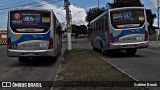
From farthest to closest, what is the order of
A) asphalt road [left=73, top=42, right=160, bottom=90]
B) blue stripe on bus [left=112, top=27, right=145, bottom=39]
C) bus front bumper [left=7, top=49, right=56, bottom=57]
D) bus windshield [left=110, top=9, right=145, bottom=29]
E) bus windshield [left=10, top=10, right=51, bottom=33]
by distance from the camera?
1. bus windshield [left=110, top=9, right=145, bottom=29]
2. blue stripe on bus [left=112, top=27, right=145, bottom=39]
3. bus windshield [left=10, top=10, right=51, bottom=33]
4. bus front bumper [left=7, top=49, right=56, bottom=57]
5. asphalt road [left=73, top=42, right=160, bottom=90]

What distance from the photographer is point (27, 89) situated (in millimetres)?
9969

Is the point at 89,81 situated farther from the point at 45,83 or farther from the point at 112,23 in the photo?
the point at 112,23

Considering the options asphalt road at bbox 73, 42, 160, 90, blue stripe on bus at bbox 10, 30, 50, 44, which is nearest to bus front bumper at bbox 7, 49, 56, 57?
blue stripe on bus at bbox 10, 30, 50, 44

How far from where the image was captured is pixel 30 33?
1736 cm

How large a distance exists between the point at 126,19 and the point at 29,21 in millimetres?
7268

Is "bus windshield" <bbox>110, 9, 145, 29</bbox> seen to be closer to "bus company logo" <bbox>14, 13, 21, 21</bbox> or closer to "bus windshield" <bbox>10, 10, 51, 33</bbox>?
"bus windshield" <bbox>10, 10, 51, 33</bbox>

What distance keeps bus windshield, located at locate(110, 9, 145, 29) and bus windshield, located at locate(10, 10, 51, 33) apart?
593 centimetres

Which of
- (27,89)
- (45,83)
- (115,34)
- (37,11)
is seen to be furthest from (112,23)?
(27,89)

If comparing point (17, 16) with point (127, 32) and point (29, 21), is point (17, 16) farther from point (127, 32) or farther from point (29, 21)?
point (127, 32)

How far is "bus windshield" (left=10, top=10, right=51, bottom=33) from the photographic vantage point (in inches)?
685

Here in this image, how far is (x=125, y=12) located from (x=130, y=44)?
2115 mm

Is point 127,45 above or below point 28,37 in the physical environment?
below

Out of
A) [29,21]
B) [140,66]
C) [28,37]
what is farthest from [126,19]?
[28,37]

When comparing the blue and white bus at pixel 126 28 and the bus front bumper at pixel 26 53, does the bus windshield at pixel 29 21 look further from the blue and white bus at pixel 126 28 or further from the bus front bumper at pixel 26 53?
the blue and white bus at pixel 126 28
